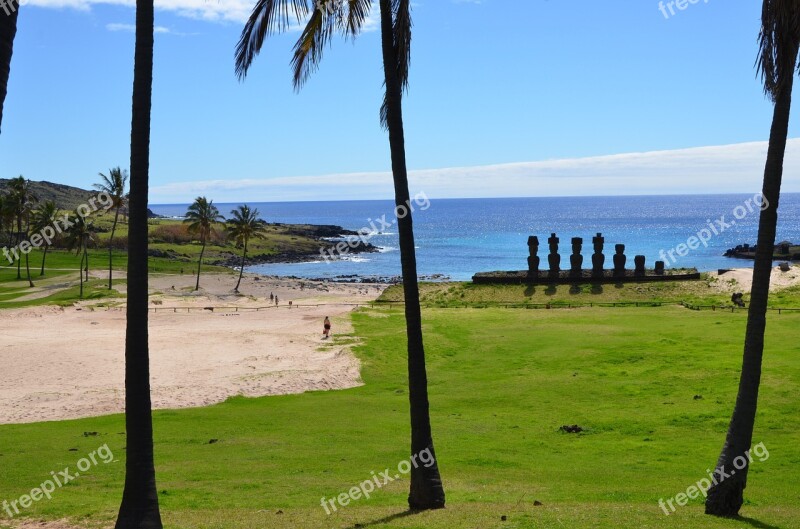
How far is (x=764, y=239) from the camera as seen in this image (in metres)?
14.9

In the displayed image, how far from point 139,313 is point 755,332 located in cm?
1106

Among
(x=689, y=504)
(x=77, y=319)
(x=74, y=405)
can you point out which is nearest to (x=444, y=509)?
(x=689, y=504)

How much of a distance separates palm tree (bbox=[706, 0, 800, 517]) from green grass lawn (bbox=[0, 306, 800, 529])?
817 mm

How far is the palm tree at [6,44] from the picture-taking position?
8695 mm

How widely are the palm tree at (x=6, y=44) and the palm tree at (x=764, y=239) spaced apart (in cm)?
1209

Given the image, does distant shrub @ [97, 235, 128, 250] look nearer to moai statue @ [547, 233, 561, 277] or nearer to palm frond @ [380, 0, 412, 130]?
moai statue @ [547, 233, 561, 277]

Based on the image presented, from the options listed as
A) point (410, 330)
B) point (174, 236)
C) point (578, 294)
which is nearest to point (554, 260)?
point (578, 294)

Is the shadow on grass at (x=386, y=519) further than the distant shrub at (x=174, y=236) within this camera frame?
No

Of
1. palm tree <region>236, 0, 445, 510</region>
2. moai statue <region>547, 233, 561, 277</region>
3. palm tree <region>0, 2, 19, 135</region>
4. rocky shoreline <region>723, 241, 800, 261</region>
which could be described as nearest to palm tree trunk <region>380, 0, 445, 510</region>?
palm tree <region>236, 0, 445, 510</region>

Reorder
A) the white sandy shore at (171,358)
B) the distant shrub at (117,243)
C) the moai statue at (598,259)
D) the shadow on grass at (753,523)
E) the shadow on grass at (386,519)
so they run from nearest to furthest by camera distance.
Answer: the shadow on grass at (753,523) → the shadow on grass at (386,519) → the white sandy shore at (171,358) → the moai statue at (598,259) → the distant shrub at (117,243)

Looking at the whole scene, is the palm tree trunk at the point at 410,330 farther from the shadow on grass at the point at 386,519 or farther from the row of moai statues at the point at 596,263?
the row of moai statues at the point at 596,263

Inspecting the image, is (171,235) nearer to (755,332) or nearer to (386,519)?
(386,519)

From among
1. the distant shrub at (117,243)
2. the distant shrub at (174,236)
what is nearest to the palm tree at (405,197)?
the distant shrub at (117,243)

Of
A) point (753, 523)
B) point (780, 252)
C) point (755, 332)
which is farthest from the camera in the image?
point (780, 252)
